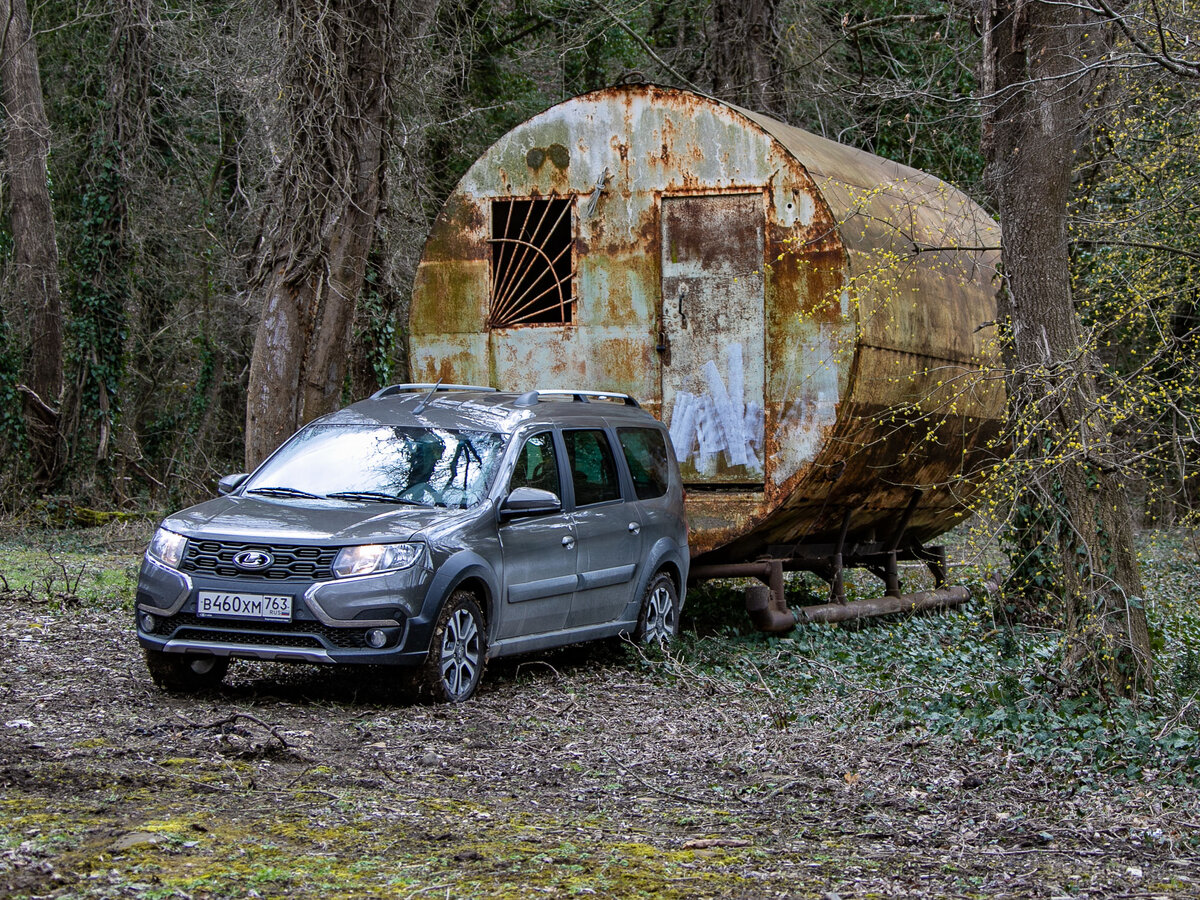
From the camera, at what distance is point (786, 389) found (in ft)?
36.6

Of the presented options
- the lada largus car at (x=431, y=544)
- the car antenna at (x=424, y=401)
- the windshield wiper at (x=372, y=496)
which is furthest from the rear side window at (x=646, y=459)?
the windshield wiper at (x=372, y=496)

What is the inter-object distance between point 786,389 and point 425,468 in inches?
133

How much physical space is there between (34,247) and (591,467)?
1530 centimetres

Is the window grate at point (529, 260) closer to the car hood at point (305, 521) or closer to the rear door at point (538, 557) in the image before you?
the rear door at point (538, 557)

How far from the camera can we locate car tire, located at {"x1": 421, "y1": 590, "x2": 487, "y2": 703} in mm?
8172

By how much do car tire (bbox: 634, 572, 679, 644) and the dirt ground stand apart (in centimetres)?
142

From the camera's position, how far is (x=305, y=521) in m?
8.24

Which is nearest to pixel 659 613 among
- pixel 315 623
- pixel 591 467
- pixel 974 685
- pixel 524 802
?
pixel 591 467

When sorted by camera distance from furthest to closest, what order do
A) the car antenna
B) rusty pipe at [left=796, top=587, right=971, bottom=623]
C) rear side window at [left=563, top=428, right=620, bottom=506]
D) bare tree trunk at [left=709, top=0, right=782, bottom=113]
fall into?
bare tree trunk at [left=709, top=0, right=782, bottom=113], rusty pipe at [left=796, top=587, right=971, bottom=623], rear side window at [left=563, top=428, right=620, bottom=506], the car antenna

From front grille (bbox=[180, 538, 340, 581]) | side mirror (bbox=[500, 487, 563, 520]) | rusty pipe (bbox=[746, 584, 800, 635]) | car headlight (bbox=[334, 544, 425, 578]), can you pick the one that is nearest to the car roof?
side mirror (bbox=[500, 487, 563, 520])

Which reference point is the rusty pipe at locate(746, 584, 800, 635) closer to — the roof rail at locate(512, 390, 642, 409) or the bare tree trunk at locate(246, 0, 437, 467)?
the roof rail at locate(512, 390, 642, 409)

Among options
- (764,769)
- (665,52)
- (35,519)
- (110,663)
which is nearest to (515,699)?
Answer: (764,769)

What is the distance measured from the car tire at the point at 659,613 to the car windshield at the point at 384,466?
6.83 ft

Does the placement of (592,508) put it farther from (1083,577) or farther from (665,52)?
(665,52)
